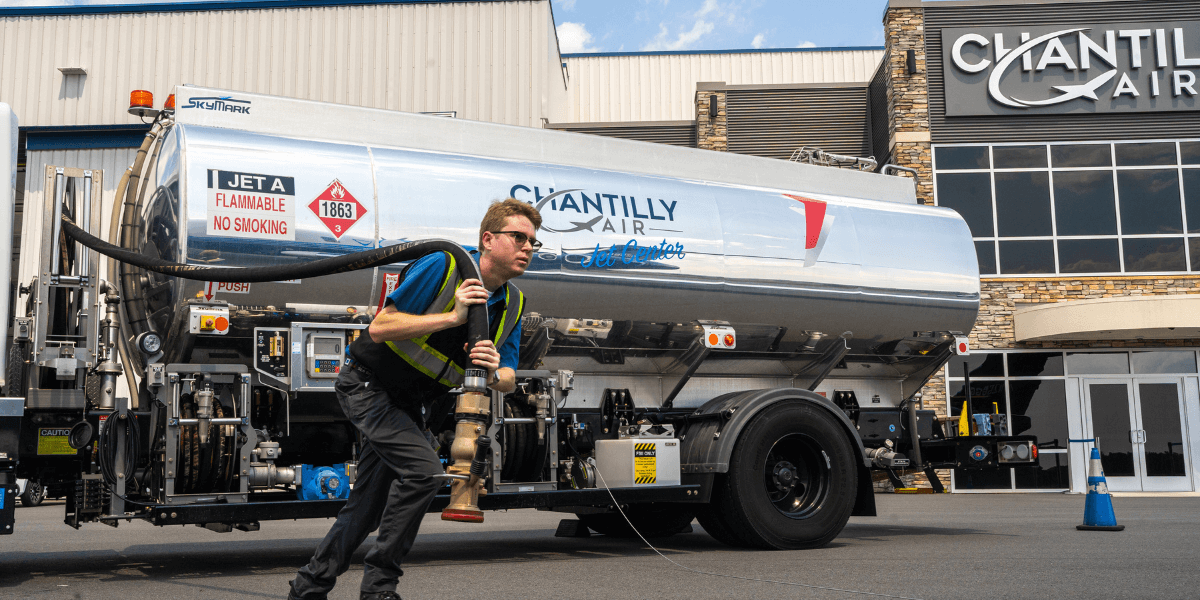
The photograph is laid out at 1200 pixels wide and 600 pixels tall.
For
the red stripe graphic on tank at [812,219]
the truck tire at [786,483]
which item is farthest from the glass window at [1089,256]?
the truck tire at [786,483]

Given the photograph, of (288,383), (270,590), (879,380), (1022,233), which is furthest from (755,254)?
(1022,233)

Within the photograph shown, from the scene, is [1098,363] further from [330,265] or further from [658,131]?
[330,265]

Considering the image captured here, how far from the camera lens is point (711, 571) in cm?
681

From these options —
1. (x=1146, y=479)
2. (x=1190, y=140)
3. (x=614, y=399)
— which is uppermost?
(x=1190, y=140)

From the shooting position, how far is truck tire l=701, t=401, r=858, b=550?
815cm

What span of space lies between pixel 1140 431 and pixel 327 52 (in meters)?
18.6

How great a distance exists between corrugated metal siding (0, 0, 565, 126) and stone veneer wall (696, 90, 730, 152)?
3.93 m

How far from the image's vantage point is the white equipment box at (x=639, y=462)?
8070 mm

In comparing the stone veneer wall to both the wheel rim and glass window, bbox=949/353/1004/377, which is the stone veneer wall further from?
the wheel rim

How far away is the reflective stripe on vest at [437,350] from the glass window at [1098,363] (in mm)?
19172

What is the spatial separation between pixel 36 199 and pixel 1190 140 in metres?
21.8

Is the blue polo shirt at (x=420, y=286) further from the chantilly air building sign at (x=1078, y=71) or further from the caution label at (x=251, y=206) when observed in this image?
the chantilly air building sign at (x=1078, y=71)

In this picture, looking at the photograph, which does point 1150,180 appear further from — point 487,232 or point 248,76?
point 487,232

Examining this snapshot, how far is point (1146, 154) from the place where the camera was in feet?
70.9
